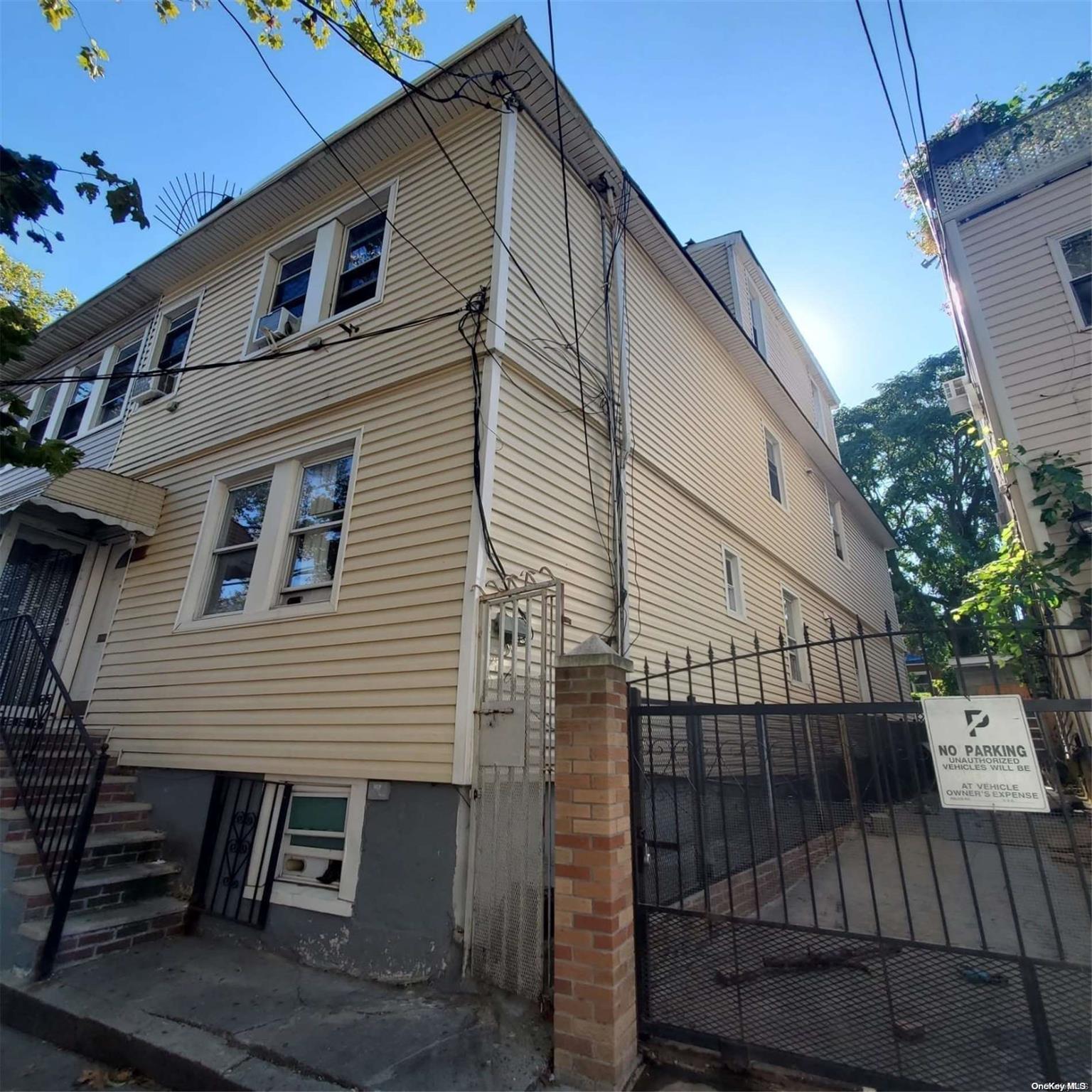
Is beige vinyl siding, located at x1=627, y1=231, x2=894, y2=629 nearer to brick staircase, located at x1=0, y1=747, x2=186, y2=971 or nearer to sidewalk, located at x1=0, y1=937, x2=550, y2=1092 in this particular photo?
sidewalk, located at x1=0, y1=937, x2=550, y2=1092

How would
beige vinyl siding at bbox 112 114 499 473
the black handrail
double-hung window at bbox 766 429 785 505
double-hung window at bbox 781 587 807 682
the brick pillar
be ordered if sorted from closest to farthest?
the brick pillar < the black handrail < beige vinyl siding at bbox 112 114 499 473 < double-hung window at bbox 781 587 807 682 < double-hung window at bbox 766 429 785 505

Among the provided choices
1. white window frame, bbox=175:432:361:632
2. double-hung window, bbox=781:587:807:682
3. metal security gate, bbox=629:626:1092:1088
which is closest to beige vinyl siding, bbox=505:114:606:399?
white window frame, bbox=175:432:361:632

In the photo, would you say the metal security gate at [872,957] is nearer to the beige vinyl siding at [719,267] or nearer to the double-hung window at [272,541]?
the double-hung window at [272,541]

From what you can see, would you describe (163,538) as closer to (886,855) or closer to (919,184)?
(886,855)

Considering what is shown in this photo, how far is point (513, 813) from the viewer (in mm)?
3803

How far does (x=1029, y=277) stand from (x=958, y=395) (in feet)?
8.74

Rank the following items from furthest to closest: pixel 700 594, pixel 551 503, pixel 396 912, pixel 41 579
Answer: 1. pixel 41 579
2. pixel 700 594
3. pixel 551 503
4. pixel 396 912

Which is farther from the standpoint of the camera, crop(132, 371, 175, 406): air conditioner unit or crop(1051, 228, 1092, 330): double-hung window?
crop(132, 371, 175, 406): air conditioner unit

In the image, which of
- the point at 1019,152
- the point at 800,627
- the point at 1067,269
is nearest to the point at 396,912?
the point at 800,627

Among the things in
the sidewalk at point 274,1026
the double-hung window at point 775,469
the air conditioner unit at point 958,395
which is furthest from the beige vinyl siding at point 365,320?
the double-hung window at point 775,469

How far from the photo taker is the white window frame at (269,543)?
18.4ft

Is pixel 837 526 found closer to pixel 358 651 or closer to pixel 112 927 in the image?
pixel 358 651

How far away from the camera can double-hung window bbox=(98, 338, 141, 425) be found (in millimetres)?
9445

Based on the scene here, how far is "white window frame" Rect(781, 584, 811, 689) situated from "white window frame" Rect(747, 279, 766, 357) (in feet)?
15.7
